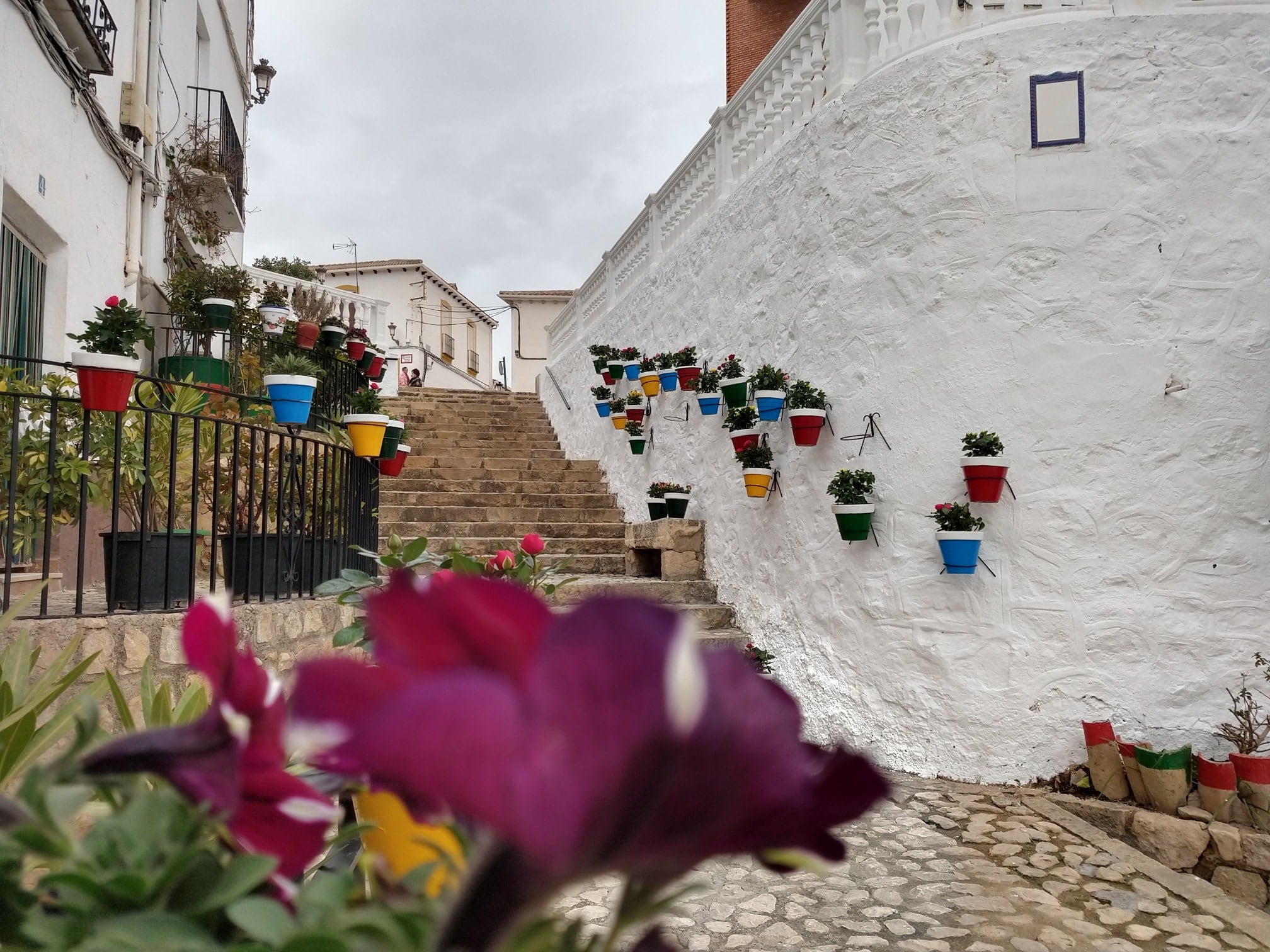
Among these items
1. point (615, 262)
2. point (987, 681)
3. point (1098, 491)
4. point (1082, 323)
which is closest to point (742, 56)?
point (615, 262)

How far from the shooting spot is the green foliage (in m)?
3.90

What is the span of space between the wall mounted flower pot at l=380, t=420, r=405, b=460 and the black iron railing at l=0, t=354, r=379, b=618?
25 centimetres

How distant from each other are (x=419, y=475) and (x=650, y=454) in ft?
7.91

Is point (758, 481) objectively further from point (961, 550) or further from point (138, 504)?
point (138, 504)

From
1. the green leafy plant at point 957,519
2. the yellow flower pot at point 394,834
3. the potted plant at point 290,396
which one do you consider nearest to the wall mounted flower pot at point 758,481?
the green leafy plant at point 957,519

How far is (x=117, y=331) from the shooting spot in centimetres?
394

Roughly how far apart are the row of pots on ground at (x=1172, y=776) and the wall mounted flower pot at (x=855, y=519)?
132 cm

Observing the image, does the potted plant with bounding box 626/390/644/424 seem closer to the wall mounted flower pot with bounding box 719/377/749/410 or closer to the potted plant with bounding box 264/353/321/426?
the wall mounted flower pot with bounding box 719/377/749/410

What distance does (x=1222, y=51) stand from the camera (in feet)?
13.6

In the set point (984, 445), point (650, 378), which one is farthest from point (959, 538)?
point (650, 378)

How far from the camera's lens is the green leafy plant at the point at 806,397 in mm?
4824

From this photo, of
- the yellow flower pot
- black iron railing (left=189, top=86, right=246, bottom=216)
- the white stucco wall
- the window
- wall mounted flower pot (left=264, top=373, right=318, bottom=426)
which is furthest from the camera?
black iron railing (left=189, top=86, right=246, bottom=216)

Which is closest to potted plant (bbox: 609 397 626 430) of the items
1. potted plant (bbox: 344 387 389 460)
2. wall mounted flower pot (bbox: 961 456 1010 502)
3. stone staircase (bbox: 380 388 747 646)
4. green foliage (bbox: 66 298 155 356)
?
stone staircase (bbox: 380 388 747 646)

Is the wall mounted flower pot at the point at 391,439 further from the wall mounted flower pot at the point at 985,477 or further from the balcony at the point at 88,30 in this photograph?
the wall mounted flower pot at the point at 985,477
